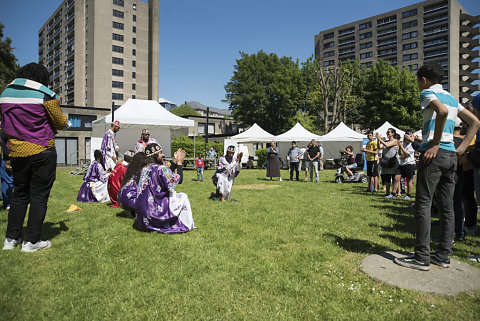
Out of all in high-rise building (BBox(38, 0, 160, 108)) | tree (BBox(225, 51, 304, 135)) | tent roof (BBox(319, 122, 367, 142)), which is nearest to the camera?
tent roof (BBox(319, 122, 367, 142))

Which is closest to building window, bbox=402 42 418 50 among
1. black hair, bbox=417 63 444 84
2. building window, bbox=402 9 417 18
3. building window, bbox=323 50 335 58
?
Answer: building window, bbox=402 9 417 18

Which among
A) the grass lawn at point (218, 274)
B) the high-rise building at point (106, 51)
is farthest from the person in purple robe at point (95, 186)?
the high-rise building at point (106, 51)

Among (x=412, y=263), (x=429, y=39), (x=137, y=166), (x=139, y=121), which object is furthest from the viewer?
(x=429, y=39)

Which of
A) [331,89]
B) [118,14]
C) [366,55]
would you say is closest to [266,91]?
[331,89]

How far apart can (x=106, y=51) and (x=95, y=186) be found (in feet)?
182

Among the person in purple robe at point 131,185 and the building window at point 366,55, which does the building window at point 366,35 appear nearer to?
the building window at point 366,55

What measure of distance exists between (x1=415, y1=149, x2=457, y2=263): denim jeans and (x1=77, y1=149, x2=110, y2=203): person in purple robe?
7.18 m

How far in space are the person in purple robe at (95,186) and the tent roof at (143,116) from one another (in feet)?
27.3

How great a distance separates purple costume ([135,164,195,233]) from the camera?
4.76m

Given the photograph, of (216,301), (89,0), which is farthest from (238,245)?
(89,0)

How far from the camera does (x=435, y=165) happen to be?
10.2 feet

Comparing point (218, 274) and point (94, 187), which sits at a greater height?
point (94, 187)

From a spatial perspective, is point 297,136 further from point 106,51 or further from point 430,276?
point 106,51

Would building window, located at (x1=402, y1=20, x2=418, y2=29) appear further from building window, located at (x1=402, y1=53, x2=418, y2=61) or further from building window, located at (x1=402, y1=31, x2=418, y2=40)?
building window, located at (x1=402, y1=53, x2=418, y2=61)
